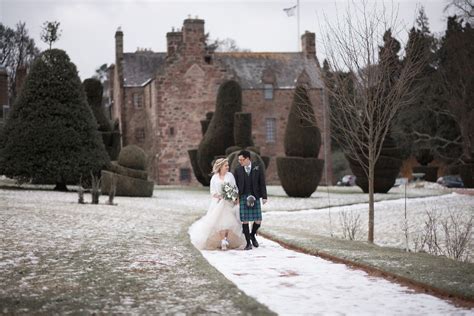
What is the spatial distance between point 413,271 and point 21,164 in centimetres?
2210

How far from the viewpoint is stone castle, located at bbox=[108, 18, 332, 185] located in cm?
4612

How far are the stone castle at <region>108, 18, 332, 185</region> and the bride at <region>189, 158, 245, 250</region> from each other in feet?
110

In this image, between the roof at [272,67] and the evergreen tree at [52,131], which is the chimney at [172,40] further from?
the evergreen tree at [52,131]

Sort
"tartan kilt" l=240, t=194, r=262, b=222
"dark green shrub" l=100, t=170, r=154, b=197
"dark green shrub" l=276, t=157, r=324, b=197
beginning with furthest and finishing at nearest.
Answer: "dark green shrub" l=276, t=157, r=324, b=197 → "dark green shrub" l=100, t=170, r=154, b=197 → "tartan kilt" l=240, t=194, r=262, b=222

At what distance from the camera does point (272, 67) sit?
50188mm

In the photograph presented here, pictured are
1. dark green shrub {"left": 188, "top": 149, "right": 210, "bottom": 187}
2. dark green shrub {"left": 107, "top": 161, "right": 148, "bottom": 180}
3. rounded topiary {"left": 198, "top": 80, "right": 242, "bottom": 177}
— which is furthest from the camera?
dark green shrub {"left": 188, "top": 149, "right": 210, "bottom": 187}

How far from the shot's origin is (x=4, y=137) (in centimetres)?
2777

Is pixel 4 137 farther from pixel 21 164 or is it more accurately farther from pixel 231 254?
pixel 231 254

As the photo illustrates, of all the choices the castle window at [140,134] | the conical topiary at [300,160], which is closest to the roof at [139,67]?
the castle window at [140,134]

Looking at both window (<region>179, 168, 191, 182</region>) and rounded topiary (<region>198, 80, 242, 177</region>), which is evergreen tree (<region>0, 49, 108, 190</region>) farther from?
window (<region>179, 168, 191, 182</region>)

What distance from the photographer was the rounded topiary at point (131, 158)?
28.7 meters

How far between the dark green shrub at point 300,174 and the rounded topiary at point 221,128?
610 centimetres

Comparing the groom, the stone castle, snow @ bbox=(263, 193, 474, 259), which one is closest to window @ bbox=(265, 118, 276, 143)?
the stone castle

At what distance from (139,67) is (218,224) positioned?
41.6 meters
